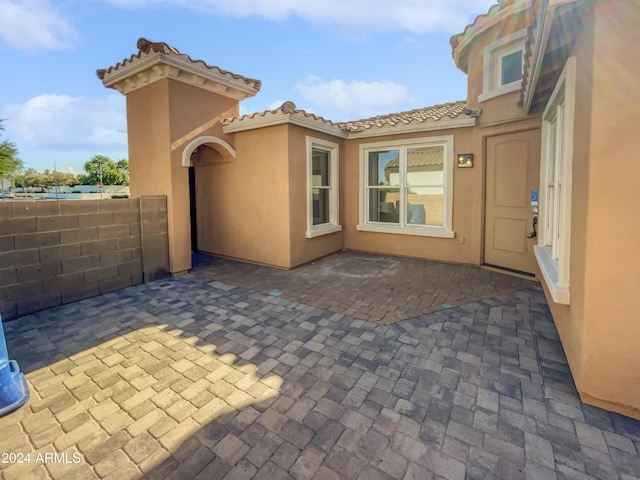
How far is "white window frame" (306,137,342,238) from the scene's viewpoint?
24.1 feet

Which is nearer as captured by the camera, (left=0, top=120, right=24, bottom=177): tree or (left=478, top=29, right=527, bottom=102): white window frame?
(left=478, top=29, right=527, bottom=102): white window frame

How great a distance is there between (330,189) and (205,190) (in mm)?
3353

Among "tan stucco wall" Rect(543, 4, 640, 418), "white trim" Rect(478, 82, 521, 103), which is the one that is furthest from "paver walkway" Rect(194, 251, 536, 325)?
"white trim" Rect(478, 82, 521, 103)

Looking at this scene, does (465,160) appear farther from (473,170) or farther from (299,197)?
(299,197)

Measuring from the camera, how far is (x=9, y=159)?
1270 centimetres

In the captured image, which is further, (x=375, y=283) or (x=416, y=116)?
(x=416, y=116)

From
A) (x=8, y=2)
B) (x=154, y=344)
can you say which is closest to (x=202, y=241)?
(x=154, y=344)

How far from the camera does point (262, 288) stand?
18.9 ft

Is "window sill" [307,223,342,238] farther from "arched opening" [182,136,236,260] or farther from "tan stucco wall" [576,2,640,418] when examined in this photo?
"tan stucco wall" [576,2,640,418]

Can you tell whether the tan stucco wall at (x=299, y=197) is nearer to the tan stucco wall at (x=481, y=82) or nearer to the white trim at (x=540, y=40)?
the tan stucco wall at (x=481, y=82)

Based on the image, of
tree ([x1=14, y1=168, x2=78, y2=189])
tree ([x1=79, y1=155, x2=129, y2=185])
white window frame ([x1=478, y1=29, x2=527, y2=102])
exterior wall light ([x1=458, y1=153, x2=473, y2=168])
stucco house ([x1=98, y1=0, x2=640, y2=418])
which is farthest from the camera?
tree ([x1=14, y1=168, x2=78, y2=189])

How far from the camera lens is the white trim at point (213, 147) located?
661 cm

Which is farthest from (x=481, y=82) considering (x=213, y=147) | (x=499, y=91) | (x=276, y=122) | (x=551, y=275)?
(x=213, y=147)

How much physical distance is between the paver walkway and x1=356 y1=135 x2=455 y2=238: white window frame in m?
0.76
